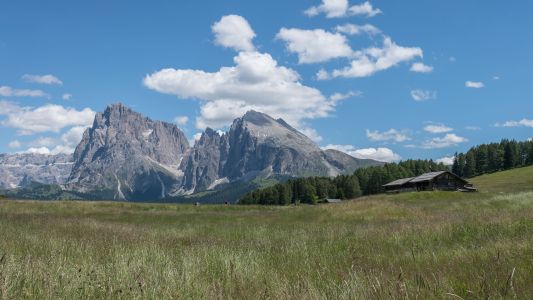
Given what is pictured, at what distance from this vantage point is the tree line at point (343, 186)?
165m

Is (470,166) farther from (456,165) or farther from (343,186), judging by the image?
(343,186)

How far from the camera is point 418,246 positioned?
1133 centimetres

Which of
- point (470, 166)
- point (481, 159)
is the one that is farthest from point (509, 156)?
point (470, 166)

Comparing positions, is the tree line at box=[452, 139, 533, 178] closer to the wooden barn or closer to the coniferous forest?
the coniferous forest

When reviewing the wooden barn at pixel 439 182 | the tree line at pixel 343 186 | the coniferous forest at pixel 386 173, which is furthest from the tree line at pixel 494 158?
the wooden barn at pixel 439 182

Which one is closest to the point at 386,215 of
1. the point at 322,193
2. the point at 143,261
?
the point at 143,261

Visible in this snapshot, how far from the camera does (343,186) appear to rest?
17088cm

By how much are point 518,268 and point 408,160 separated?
193 m

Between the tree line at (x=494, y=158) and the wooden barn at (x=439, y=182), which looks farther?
the tree line at (x=494, y=158)

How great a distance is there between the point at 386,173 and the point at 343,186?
59.6ft

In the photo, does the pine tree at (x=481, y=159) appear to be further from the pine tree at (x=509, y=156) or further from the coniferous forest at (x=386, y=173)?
the pine tree at (x=509, y=156)

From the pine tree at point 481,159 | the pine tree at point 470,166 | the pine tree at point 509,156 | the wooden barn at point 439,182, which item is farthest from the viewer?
the pine tree at point 481,159

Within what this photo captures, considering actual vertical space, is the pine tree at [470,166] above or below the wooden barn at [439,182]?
above

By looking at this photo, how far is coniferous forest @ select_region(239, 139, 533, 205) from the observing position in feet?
541
